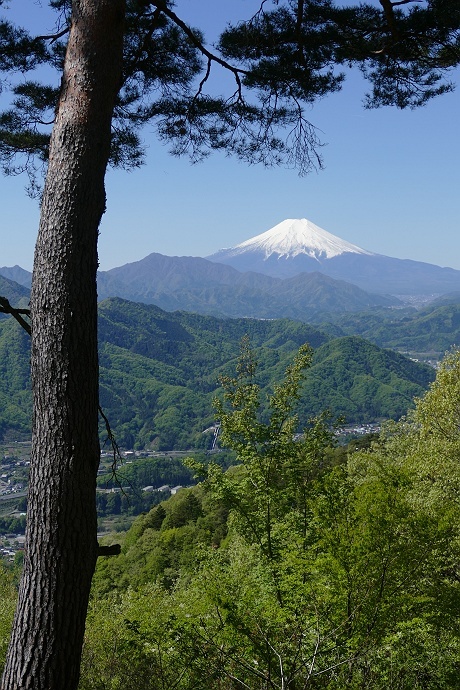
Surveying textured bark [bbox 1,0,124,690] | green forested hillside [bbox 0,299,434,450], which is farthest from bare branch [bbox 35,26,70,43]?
green forested hillside [bbox 0,299,434,450]

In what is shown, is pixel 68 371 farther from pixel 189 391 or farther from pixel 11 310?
pixel 189 391

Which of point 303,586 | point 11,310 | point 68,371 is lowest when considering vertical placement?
point 303,586

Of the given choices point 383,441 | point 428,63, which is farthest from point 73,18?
point 383,441

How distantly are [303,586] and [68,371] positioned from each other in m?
3.25

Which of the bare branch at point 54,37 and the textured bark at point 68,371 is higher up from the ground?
the bare branch at point 54,37

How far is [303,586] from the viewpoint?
16.1ft

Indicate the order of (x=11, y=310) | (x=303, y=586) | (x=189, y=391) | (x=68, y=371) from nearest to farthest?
(x=68, y=371) < (x=11, y=310) < (x=303, y=586) < (x=189, y=391)

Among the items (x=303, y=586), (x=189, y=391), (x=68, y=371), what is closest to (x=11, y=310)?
(x=68, y=371)

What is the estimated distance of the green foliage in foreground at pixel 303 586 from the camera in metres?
4.67

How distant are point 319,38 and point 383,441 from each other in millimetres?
17272

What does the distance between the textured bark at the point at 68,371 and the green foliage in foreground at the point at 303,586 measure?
5.99ft

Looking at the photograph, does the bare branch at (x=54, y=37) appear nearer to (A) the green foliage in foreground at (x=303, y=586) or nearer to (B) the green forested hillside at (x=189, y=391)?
(A) the green foliage in foreground at (x=303, y=586)

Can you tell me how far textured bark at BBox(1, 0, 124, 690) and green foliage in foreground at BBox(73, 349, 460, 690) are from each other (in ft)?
5.99

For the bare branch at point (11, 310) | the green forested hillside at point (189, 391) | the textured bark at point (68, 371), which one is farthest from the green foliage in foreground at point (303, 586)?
the green forested hillside at point (189, 391)
